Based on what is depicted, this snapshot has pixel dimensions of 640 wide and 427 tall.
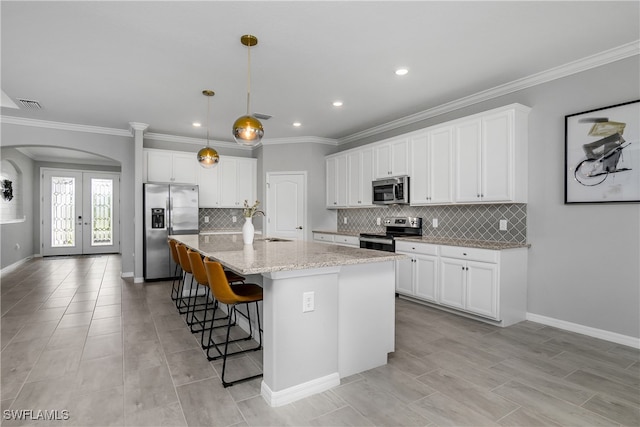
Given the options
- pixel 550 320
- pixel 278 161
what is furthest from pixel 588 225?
pixel 278 161

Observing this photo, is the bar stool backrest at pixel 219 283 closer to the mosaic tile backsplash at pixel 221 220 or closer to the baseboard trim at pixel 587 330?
the baseboard trim at pixel 587 330

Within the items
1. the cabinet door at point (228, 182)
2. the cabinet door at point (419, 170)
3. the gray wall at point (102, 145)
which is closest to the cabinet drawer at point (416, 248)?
the cabinet door at point (419, 170)

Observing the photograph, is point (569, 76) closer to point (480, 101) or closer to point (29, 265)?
point (480, 101)

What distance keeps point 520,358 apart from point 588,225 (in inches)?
60.1

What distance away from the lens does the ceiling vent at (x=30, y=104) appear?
4.39 m

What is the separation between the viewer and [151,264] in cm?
578

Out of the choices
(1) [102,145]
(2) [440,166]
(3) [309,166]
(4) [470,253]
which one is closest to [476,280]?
(4) [470,253]

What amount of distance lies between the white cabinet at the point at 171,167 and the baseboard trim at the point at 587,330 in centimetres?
579

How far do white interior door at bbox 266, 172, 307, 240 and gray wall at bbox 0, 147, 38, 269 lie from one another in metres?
5.06

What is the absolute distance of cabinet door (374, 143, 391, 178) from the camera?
5.18 m

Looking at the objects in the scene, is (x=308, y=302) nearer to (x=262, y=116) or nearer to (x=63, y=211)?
(x=262, y=116)

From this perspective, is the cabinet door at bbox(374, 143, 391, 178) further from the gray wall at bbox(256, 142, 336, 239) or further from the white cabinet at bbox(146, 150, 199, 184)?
the white cabinet at bbox(146, 150, 199, 184)

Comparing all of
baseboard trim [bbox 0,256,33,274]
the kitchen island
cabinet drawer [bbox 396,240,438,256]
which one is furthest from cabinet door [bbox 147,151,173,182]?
cabinet drawer [bbox 396,240,438,256]

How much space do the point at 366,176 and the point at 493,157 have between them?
7.22 feet
